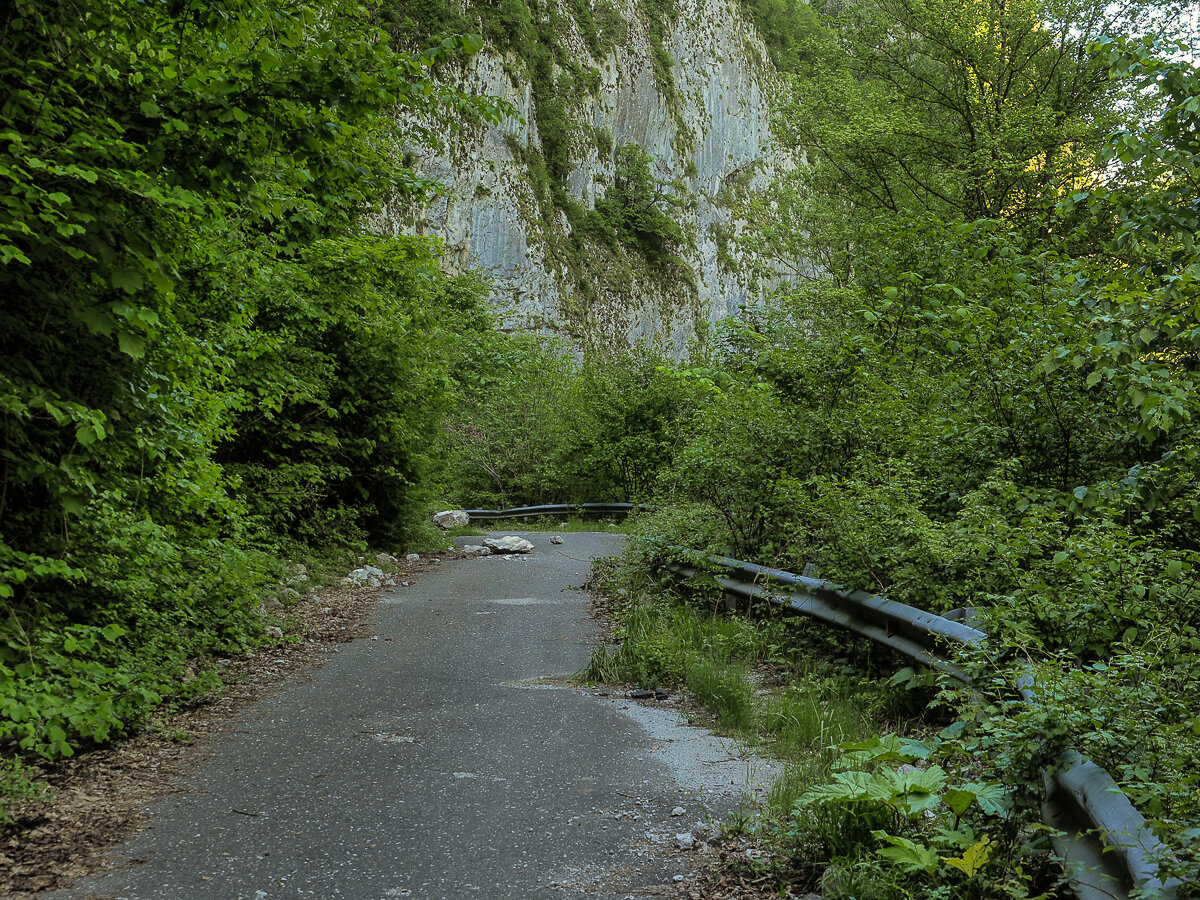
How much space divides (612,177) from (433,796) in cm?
6727

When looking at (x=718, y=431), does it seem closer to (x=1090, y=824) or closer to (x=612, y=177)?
(x=1090, y=824)

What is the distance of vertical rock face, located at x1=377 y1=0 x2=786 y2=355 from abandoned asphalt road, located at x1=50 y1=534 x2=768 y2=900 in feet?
132

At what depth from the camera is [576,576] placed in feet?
45.3

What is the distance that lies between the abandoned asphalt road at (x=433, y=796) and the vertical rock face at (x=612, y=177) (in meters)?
40.1

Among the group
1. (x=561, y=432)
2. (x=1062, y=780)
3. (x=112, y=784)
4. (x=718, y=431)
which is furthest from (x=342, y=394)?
(x=561, y=432)

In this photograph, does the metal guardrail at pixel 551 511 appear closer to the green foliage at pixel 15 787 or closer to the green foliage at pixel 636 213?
the green foliage at pixel 15 787

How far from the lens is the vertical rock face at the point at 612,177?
5441cm

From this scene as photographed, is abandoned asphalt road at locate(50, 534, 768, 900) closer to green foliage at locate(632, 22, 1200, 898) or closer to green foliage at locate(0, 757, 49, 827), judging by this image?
green foliage at locate(0, 757, 49, 827)

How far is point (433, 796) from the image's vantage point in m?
4.21

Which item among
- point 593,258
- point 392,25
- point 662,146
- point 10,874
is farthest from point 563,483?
point 662,146

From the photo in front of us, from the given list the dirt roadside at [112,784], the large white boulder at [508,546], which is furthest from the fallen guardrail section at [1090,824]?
the large white boulder at [508,546]

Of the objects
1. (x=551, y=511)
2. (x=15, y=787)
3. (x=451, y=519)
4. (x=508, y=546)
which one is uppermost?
(x=551, y=511)

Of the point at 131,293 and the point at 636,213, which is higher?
the point at 636,213

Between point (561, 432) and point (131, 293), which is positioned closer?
point (131, 293)
